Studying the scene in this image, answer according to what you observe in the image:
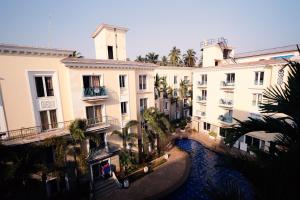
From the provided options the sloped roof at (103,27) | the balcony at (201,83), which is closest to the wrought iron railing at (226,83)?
the balcony at (201,83)

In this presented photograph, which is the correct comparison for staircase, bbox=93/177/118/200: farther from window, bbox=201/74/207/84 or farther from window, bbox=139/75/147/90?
window, bbox=201/74/207/84

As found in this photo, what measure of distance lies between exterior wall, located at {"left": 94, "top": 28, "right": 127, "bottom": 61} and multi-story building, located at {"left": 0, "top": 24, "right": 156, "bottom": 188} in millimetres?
135

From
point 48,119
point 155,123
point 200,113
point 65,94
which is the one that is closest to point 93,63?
point 65,94

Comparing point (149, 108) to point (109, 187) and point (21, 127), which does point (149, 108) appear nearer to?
point (109, 187)

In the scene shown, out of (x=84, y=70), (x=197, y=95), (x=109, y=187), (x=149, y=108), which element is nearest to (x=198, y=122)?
(x=197, y=95)

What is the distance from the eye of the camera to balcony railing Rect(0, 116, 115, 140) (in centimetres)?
1341

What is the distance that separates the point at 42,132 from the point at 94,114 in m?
5.08

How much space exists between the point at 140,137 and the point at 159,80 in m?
12.9

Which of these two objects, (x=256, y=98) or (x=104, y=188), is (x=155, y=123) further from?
(x=256, y=98)

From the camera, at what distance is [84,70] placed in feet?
53.5

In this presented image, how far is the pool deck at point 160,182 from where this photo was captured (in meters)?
16.2

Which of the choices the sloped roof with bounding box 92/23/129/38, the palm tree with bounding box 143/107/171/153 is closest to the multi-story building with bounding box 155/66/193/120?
the palm tree with bounding box 143/107/171/153

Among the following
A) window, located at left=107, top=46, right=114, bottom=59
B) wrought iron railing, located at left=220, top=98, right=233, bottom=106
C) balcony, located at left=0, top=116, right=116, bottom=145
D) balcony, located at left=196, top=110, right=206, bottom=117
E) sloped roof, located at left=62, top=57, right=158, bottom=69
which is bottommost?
balcony, located at left=196, top=110, right=206, bottom=117

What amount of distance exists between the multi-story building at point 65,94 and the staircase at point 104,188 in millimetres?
1798
